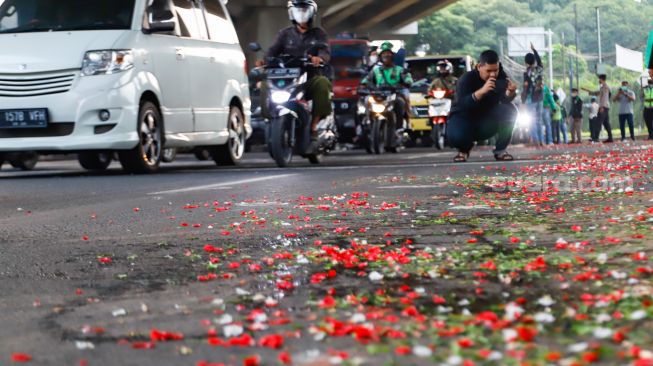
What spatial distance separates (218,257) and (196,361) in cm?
252

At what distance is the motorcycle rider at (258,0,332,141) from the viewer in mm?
16641

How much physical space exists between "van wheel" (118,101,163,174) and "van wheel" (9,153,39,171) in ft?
10.4

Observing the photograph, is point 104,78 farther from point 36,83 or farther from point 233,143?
point 233,143

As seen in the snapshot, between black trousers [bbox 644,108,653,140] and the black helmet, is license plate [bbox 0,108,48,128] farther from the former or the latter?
black trousers [bbox 644,108,653,140]

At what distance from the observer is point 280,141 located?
638 inches

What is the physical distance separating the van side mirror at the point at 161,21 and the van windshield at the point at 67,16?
222 millimetres

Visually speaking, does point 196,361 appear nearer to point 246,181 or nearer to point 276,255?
point 276,255

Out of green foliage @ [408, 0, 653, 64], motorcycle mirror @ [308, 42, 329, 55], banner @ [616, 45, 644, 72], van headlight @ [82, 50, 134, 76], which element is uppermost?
green foliage @ [408, 0, 653, 64]

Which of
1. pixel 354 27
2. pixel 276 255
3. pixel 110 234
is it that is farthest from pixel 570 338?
pixel 354 27

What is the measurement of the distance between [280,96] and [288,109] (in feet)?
0.58

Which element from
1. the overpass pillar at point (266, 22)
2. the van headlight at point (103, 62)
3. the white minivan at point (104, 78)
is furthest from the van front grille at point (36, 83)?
the overpass pillar at point (266, 22)

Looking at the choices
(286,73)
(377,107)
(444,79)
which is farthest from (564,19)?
(286,73)

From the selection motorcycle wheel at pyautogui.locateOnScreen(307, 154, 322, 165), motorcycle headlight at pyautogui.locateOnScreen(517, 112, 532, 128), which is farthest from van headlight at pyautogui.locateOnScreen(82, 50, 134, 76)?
motorcycle headlight at pyautogui.locateOnScreen(517, 112, 532, 128)

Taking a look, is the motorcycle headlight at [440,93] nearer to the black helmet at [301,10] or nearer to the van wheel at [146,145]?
the black helmet at [301,10]
